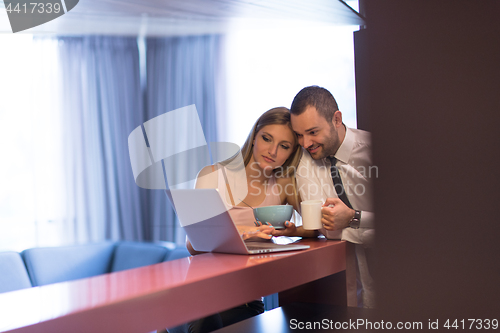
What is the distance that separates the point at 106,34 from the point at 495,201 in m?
3.11

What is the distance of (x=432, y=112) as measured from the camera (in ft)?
0.61

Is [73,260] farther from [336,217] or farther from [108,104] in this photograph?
[336,217]

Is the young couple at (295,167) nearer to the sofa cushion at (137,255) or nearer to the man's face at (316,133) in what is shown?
the man's face at (316,133)

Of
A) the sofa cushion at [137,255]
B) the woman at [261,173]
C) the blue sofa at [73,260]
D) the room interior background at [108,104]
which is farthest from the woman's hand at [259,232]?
the room interior background at [108,104]

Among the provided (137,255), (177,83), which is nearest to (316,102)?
(137,255)

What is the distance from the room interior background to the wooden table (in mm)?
1652

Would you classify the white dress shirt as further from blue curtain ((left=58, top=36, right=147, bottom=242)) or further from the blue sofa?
blue curtain ((left=58, top=36, right=147, bottom=242))

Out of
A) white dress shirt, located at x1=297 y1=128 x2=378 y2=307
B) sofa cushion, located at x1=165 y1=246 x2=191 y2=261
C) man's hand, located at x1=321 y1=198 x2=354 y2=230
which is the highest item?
white dress shirt, located at x1=297 y1=128 x2=378 y2=307

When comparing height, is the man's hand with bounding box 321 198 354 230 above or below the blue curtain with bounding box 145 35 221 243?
below

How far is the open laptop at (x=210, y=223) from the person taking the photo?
748mm

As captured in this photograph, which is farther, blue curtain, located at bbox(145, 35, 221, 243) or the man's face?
blue curtain, located at bbox(145, 35, 221, 243)

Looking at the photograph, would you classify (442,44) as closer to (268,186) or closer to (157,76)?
(268,186)

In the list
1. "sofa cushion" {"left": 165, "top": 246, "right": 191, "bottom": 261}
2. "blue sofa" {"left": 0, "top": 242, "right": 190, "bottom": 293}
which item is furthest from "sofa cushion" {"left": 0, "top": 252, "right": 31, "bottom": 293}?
"sofa cushion" {"left": 165, "top": 246, "right": 191, "bottom": 261}

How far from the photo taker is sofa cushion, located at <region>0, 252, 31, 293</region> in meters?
2.00
